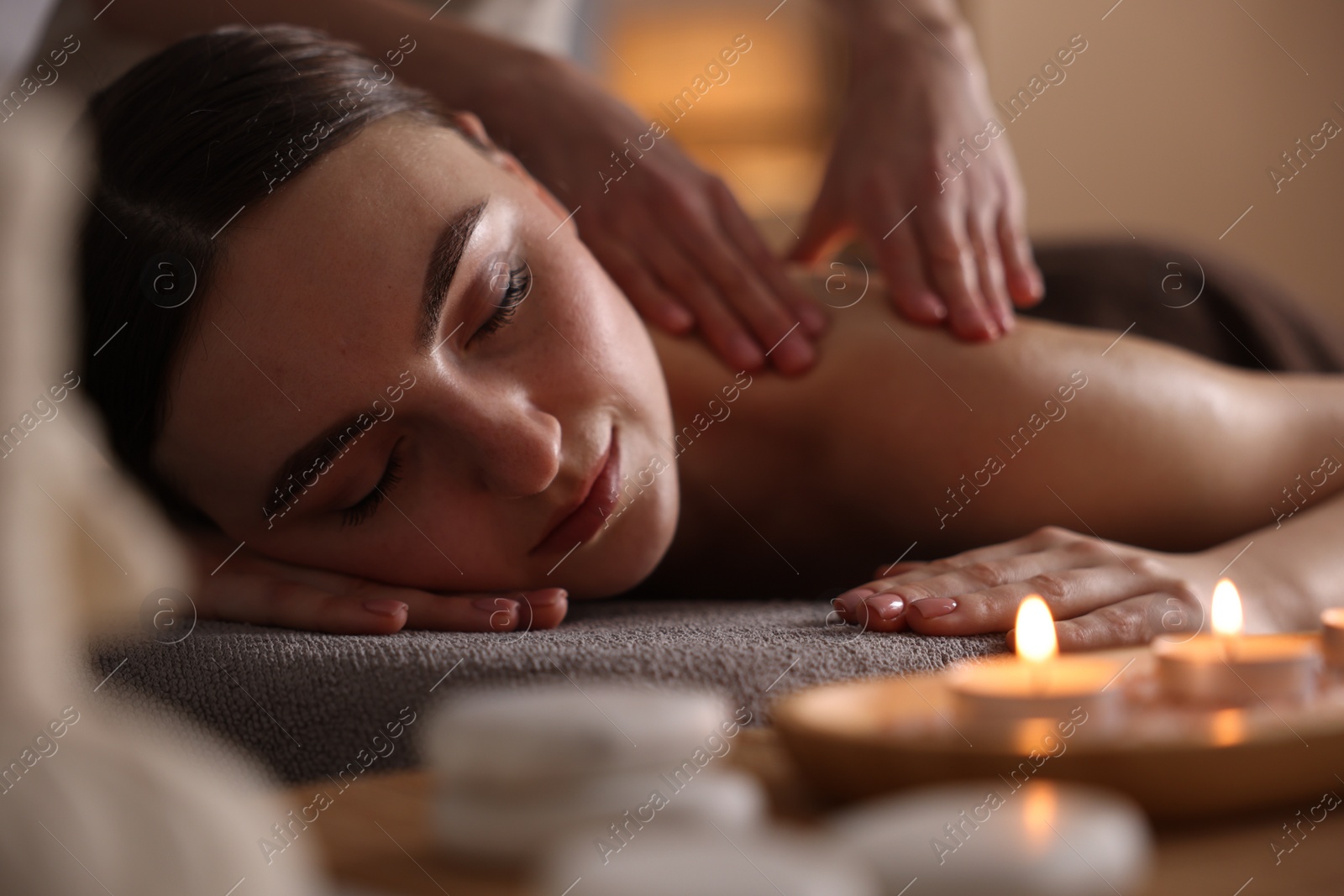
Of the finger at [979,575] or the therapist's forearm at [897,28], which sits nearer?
the finger at [979,575]

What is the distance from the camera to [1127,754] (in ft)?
1.18

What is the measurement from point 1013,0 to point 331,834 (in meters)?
3.07

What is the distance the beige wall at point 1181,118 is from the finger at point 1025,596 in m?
2.06

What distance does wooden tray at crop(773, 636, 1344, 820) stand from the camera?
14.2 inches

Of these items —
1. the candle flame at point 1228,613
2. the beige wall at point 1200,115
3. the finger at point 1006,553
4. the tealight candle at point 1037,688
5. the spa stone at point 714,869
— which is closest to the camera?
→ the spa stone at point 714,869

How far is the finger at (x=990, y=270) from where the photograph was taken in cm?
108

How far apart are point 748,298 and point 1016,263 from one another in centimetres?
32

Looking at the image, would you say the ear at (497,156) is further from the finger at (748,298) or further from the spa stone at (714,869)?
the spa stone at (714,869)

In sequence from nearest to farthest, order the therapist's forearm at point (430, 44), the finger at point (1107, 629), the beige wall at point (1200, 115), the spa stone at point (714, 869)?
the spa stone at point (714, 869) → the finger at point (1107, 629) → the therapist's forearm at point (430, 44) → the beige wall at point (1200, 115)

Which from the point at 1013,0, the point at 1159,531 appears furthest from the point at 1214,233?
the point at 1159,531

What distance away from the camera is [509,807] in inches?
14.0

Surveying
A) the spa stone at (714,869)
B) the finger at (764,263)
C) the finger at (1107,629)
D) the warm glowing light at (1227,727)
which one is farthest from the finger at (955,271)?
the spa stone at (714,869)

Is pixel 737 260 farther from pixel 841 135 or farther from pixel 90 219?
pixel 90 219

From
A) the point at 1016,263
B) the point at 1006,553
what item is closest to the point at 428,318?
the point at 1006,553
